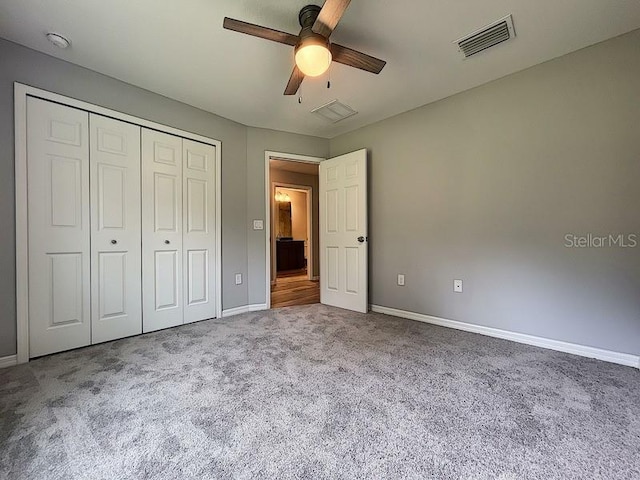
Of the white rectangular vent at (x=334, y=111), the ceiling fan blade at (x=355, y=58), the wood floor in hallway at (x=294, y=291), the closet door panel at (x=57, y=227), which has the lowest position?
the wood floor in hallway at (x=294, y=291)

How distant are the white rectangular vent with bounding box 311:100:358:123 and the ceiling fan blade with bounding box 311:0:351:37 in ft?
4.63

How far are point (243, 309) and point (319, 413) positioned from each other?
2282 mm

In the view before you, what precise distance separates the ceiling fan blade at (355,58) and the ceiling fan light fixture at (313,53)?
5.2 inches

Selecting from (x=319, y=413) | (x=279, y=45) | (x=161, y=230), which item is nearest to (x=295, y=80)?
(x=279, y=45)

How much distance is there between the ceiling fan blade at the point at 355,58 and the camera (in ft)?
5.97

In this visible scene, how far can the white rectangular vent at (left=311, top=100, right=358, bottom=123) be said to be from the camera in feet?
10.2

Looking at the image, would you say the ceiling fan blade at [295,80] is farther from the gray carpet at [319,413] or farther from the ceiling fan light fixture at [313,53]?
the gray carpet at [319,413]

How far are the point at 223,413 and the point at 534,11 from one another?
2.99 meters

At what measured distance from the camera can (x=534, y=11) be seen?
5.98 feet

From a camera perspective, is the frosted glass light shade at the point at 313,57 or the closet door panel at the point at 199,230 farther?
the closet door panel at the point at 199,230

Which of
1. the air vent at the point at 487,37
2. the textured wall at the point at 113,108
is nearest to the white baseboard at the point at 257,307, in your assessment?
the textured wall at the point at 113,108

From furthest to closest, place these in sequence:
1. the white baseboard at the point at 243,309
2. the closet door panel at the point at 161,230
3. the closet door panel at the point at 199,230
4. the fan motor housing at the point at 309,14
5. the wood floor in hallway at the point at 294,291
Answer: the wood floor in hallway at the point at 294,291 → the white baseboard at the point at 243,309 → the closet door panel at the point at 199,230 → the closet door panel at the point at 161,230 → the fan motor housing at the point at 309,14

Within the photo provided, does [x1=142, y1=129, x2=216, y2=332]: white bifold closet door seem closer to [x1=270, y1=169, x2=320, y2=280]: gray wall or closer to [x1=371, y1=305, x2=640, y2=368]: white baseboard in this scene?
[x1=371, y1=305, x2=640, y2=368]: white baseboard

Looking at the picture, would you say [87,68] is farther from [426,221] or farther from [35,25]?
[426,221]
